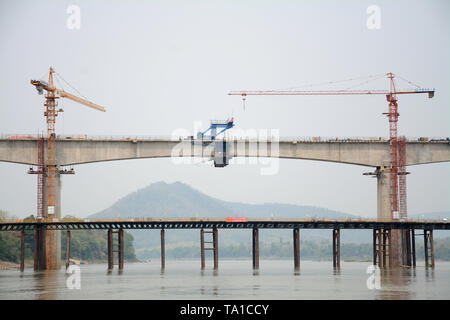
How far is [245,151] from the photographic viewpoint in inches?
4592

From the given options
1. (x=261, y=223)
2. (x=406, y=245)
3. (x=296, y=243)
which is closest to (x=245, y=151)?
(x=261, y=223)

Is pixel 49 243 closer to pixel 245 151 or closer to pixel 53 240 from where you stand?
pixel 53 240

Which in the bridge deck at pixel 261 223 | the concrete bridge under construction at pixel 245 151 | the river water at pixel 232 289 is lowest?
the river water at pixel 232 289

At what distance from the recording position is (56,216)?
4611 inches

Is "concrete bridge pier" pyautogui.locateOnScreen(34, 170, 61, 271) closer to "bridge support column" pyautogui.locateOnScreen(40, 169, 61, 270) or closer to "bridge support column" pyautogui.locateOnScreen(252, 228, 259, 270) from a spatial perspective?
"bridge support column" pyautogui.locateOnScreen(40, 169, 61, 270)

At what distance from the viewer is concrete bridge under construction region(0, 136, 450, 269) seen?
11556cm

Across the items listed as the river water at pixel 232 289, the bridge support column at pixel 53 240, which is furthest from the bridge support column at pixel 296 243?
the bridge support column at pixel 53 240

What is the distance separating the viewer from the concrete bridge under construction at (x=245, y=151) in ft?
379

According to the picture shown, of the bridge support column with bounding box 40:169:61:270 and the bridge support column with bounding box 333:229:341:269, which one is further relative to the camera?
the bridge support column with bounding box 40:169:61:270

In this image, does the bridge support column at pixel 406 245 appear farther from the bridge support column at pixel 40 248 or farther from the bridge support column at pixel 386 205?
the bridge support column at pixel 40 248

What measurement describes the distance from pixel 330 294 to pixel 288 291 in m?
5.19

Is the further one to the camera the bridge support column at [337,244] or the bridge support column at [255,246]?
the bridge support column at [255,246]

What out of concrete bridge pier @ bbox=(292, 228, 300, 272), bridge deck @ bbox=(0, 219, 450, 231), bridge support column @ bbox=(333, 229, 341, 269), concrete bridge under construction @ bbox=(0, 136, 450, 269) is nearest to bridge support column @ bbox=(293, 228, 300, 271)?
concrete bridge pier @ bbox=(292, 228, 300, 272)
